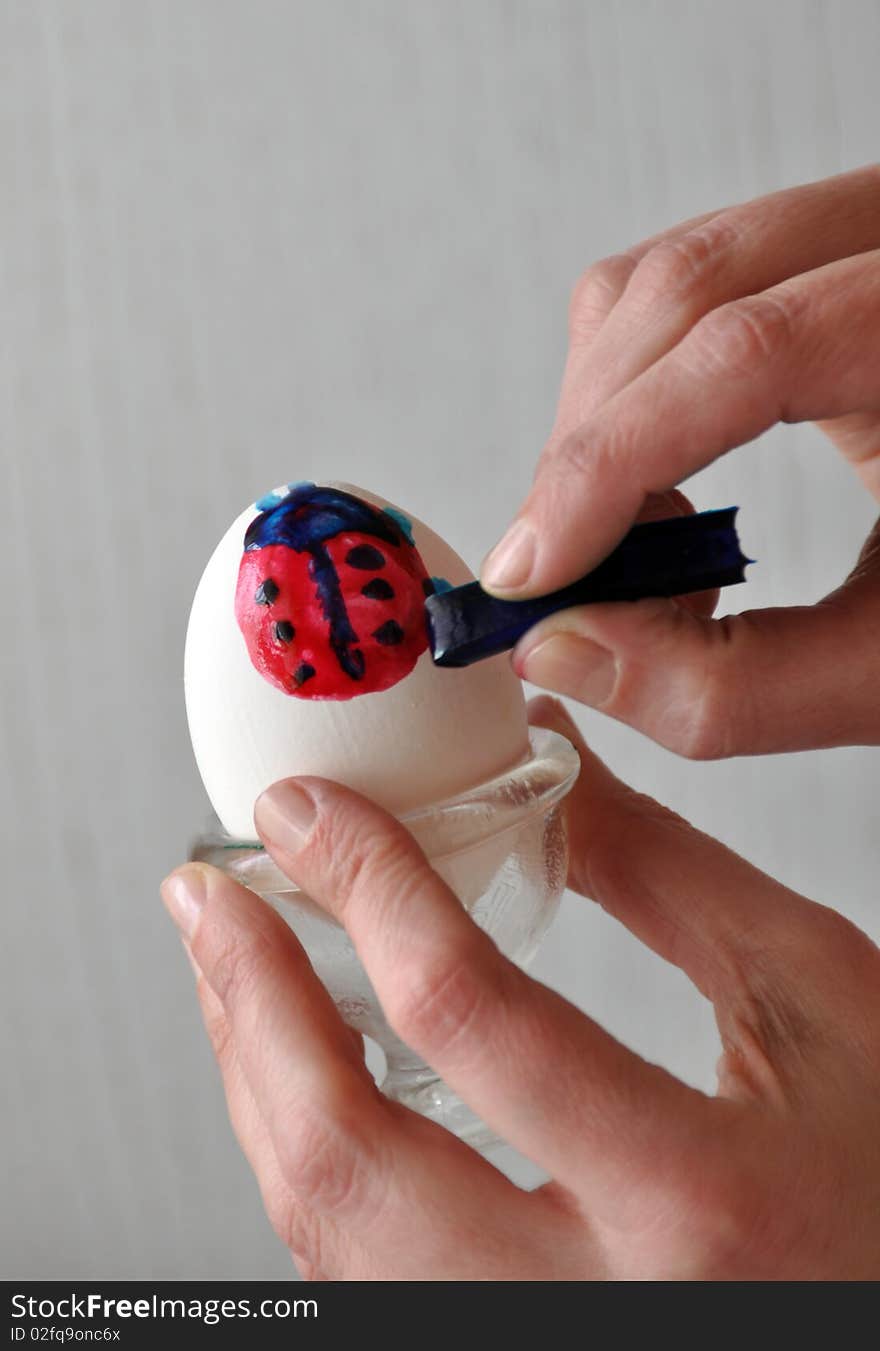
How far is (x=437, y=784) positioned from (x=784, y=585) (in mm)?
500

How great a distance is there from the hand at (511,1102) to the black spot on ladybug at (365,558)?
4.1 inches

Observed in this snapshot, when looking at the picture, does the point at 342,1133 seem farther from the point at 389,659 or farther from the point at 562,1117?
the point at 389,659

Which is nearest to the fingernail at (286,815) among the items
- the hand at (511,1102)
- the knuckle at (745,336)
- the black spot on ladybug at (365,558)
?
the hand at (511,1102)

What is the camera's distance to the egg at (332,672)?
1.88 feet

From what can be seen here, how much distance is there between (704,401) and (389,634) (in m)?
0.17

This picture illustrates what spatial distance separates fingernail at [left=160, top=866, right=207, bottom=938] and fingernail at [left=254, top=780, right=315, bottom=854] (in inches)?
2.7

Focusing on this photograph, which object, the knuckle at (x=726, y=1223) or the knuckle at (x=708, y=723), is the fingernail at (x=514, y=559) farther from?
the knuckle at (x=726, y=1223)

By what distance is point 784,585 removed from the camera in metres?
0.99

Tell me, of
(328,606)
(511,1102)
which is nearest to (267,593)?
(328,606)

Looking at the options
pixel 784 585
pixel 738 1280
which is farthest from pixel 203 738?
pixel 784 585

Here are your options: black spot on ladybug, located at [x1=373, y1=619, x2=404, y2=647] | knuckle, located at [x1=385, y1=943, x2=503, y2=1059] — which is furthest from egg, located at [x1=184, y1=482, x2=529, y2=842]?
knuckle, located at [x1=385, y1=943, x2=503, y2=1059]

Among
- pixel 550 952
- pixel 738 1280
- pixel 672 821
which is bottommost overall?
pixel 550 952

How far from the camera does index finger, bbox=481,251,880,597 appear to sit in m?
0.52

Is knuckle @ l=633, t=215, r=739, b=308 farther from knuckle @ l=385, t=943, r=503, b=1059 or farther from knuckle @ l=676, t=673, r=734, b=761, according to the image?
knuckle @ l=385, t=943, r=503, b=1059
